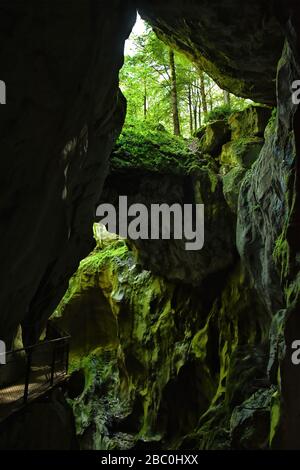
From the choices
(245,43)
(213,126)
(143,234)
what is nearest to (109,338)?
(143,234)

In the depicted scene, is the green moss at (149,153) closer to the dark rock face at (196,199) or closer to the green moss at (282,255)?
the dark rock face at (196,199)

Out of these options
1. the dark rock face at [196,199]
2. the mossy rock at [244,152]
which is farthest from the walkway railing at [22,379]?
the mossy rock at [244,152]

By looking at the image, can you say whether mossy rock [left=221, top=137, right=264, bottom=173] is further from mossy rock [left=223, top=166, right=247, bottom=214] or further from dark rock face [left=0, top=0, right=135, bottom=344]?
dark rock face [left=0, top=0, right=135, bottom=344]

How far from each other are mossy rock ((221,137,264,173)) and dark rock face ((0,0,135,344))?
17.4 feet

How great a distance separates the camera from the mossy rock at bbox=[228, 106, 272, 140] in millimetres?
13664

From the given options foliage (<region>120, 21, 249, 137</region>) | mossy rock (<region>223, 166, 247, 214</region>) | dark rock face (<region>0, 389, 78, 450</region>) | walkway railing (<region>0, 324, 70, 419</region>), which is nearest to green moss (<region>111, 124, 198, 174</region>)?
mossy rock (<region>223, 166, 247, 214</region>)

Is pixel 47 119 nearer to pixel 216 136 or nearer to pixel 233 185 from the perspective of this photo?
pixel 233 185

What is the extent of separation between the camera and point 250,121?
1398 cm

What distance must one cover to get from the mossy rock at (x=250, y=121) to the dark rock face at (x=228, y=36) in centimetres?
214

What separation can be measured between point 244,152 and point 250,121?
58.3 inches

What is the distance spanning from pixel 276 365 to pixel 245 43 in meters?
7.50

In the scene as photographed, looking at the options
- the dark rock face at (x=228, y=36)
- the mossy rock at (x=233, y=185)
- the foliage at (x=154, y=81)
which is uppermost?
the foliage at (x=154, y=81)

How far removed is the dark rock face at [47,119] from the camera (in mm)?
5238

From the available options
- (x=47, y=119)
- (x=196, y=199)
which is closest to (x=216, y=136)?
(x=196, y=199)
